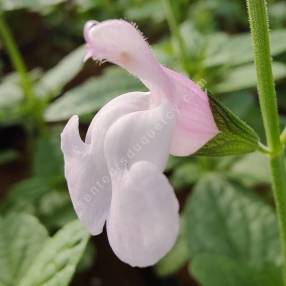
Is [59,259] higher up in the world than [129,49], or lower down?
lower down

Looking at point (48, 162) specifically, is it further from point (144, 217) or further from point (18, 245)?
point (144, 217)

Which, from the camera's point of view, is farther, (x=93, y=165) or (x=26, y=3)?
(x=26, y=3)

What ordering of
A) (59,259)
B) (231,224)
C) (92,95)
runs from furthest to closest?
1. (92,95)
2. (231,224)
3. (59,259)

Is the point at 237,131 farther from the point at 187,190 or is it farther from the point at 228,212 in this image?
the point at 187,190

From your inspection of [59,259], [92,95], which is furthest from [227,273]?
[92,95]

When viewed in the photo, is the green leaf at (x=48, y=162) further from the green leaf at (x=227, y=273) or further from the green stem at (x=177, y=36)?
the green leaf at (x=227, y=273)

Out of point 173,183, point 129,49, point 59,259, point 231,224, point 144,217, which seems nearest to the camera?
point 144,217

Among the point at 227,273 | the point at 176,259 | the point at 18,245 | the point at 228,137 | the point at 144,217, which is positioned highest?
the point at 144,217
